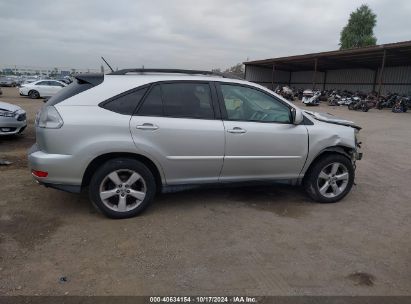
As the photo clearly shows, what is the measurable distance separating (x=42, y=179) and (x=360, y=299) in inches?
130

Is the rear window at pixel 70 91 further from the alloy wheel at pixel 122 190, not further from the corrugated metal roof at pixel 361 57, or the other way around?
the corrugated metal roof at pixel 361 57

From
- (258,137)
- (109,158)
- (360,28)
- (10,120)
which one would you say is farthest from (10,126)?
(360,28)

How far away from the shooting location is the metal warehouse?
1092 inches

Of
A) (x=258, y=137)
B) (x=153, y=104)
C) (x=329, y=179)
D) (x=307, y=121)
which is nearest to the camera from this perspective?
(x=153, y=104)

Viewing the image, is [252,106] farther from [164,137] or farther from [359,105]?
[359,105]

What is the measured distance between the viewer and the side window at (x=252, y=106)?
4379 mm

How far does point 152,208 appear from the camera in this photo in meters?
4.50

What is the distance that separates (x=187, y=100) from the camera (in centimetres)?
422

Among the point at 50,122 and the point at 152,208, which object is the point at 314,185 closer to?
the point at 152,208

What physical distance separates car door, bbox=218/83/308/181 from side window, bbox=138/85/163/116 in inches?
29.8

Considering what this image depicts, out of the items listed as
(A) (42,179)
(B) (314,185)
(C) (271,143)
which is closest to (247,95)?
(C) (271,143)

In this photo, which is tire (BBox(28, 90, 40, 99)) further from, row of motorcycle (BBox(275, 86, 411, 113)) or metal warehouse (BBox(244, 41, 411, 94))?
metal warehouse (BBox(244, 41, 411, 94))

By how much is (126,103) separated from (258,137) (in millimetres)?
1621

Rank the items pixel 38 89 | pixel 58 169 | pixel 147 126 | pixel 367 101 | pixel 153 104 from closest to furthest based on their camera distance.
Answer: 1. pixel 58 169
2. pixel 147 126
3. pixel 153 104
4. pixel 38 89
5. pixel 367 101
